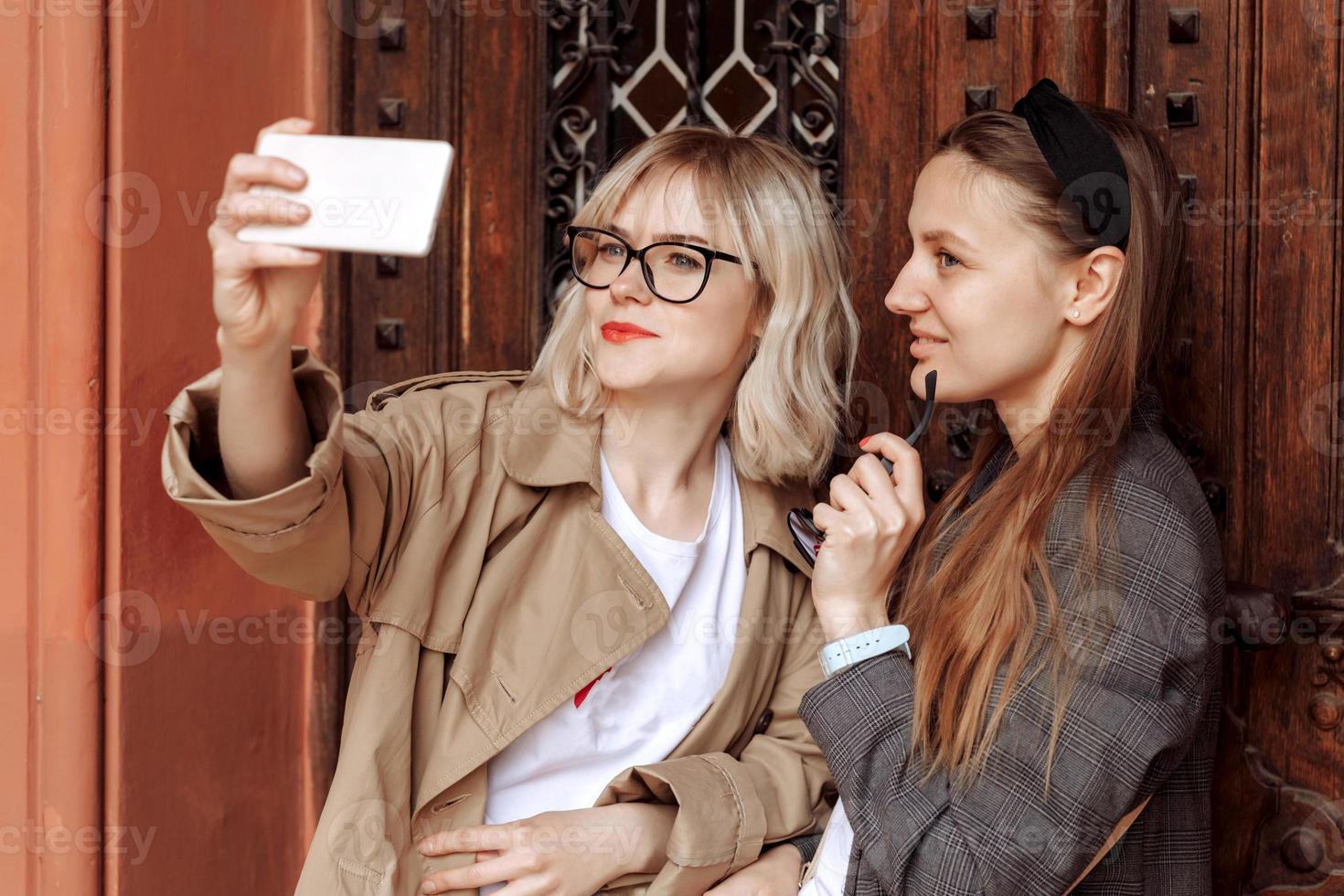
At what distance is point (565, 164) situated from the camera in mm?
2143

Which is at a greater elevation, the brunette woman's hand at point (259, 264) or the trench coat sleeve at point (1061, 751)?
the brunette woman's hand at point (259, 264)

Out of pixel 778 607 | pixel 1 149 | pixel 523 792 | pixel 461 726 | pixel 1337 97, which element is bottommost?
pixel 523 792

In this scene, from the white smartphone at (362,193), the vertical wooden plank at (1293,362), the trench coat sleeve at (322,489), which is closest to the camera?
the white smartphone at (362,193)

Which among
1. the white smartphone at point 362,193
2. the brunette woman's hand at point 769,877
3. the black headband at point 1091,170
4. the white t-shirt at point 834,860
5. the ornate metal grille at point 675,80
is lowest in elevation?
the brunette woman's hand at point 769,877

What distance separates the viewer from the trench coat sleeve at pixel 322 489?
1248 mm

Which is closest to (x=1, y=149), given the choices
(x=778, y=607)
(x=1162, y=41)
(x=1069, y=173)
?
(x=778, y=607)

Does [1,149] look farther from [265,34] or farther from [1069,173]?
[1069,173]

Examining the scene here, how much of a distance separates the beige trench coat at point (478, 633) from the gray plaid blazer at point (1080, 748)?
239mm

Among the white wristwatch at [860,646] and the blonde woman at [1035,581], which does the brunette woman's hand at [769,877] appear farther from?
the white wristwatch at [860,646]

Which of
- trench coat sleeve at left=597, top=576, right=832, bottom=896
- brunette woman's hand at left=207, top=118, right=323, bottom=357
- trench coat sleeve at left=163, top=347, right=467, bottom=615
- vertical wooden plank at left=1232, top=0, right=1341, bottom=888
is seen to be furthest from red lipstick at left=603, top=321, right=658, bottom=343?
vertical wooden plank at left=1232, top=0, right=1341, bottom=888

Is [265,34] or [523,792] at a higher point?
[265,34]

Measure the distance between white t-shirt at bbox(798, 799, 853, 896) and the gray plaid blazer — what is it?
0.19ft

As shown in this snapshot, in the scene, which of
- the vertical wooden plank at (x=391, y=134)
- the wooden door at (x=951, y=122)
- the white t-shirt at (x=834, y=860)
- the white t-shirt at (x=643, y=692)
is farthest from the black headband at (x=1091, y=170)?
the vertical wooden plank at (x=391, y=134)

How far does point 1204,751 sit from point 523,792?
0.86 metres
